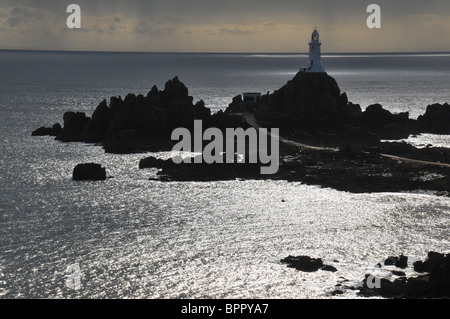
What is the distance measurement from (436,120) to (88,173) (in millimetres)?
59152

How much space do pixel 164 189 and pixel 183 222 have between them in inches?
523

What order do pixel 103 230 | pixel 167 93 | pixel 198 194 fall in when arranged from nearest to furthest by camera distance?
pixel 103 230
pixel 198 194
pixel 167 93

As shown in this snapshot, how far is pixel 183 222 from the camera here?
6406 cm

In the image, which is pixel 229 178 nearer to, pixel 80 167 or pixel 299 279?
pixel 80 167

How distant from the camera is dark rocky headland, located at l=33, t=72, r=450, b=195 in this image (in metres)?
81.3

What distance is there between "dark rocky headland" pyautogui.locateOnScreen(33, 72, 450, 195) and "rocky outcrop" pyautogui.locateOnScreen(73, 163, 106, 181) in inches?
266

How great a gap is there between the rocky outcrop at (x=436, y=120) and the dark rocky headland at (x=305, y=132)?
150 mm

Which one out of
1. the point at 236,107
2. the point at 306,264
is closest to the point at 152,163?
the point at 306,264

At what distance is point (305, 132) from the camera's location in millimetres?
104000

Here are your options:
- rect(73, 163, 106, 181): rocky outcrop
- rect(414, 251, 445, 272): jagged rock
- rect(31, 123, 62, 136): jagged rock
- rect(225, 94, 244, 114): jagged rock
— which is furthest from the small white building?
rect(414, 251, 445, 272): jagged rock

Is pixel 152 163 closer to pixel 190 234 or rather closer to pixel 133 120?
pixel 133 120

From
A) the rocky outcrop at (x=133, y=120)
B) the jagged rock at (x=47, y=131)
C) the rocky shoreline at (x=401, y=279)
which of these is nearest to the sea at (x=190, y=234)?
the rocky shoreline at (x=401, y=279)

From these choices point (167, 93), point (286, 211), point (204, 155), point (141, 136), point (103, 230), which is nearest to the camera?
point (103, 230)

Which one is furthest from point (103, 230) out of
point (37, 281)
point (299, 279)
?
point (299, 279)
